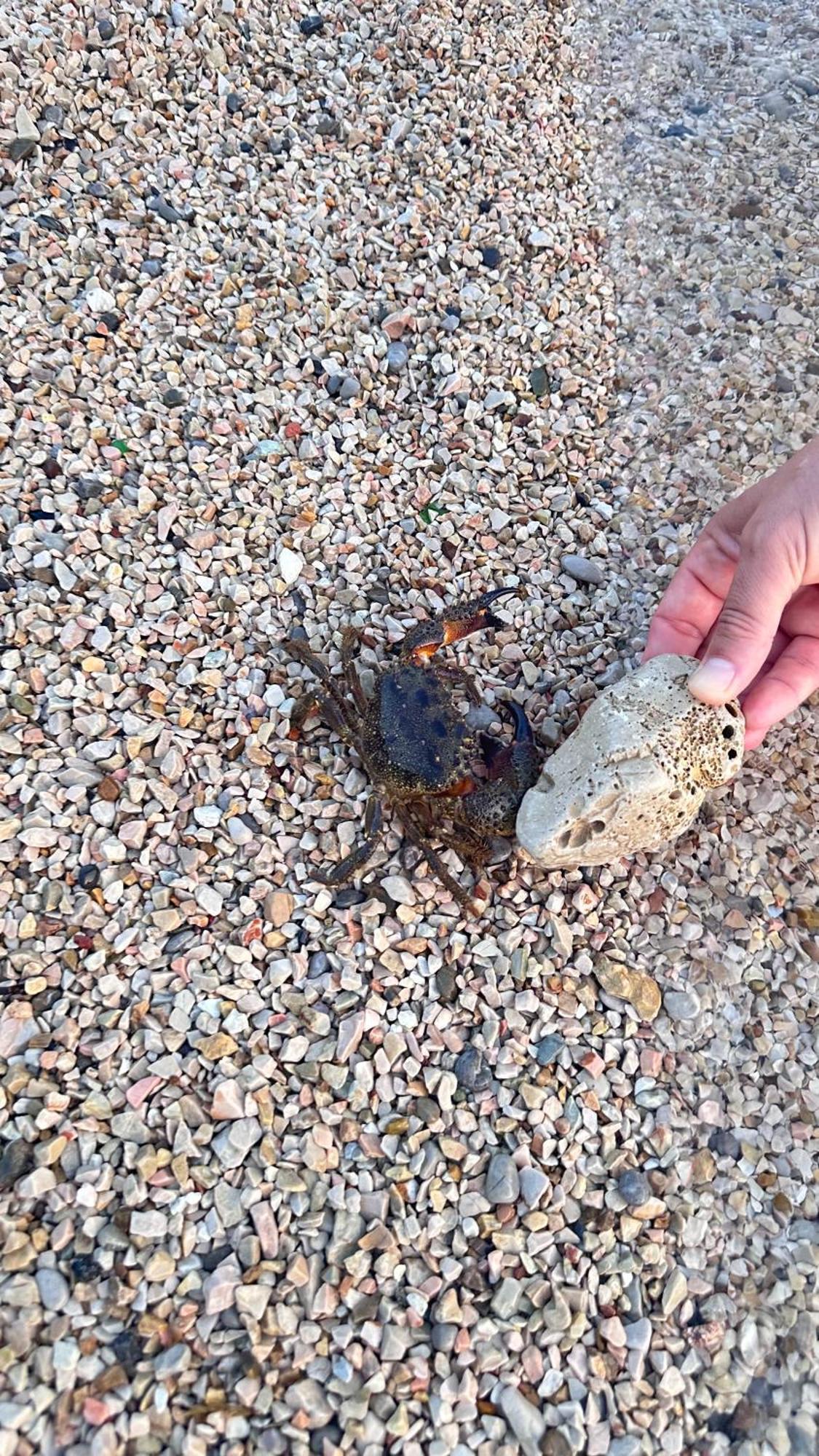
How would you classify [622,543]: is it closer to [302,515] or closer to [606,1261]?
[302,515]

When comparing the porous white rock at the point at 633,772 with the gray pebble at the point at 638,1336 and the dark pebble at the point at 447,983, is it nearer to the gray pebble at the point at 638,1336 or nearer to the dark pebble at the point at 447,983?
the dark pebble at the point at 447,983

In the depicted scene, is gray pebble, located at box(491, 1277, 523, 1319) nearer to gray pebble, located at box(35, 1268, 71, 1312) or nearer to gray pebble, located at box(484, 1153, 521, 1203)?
gray pebble, located at box(484, 1153, 521, 1203)

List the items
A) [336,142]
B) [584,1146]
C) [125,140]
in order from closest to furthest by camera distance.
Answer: [584,1146] < [125,140] < [336,142]

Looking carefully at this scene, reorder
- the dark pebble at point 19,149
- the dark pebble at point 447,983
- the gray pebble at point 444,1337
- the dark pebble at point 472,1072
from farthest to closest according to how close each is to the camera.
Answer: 1. the dark pebble at point 19,149
2. the dark pebble at point 447,983
3. the dark pebble at point 472,1072
4. the gray pebble at point 444,1337

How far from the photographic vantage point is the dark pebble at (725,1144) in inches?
90.5

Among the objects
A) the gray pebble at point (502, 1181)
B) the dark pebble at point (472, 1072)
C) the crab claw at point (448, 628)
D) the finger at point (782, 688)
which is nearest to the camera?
the gray pebble at point (502, 1181)

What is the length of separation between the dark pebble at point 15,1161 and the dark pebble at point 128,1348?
0.38 m

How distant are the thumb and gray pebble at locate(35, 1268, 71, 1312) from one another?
1886 mm

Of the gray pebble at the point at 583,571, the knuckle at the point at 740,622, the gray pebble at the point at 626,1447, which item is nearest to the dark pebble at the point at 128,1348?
the gray pebble at the point at 626,1447

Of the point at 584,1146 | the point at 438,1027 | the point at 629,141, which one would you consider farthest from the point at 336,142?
the point at 584,1146

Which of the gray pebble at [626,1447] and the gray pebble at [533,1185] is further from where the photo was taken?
the gray pebble at [533,1185]

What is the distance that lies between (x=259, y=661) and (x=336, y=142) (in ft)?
7.48

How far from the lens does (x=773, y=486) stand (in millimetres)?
2547

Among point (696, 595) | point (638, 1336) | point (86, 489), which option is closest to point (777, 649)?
point (696, 595)
